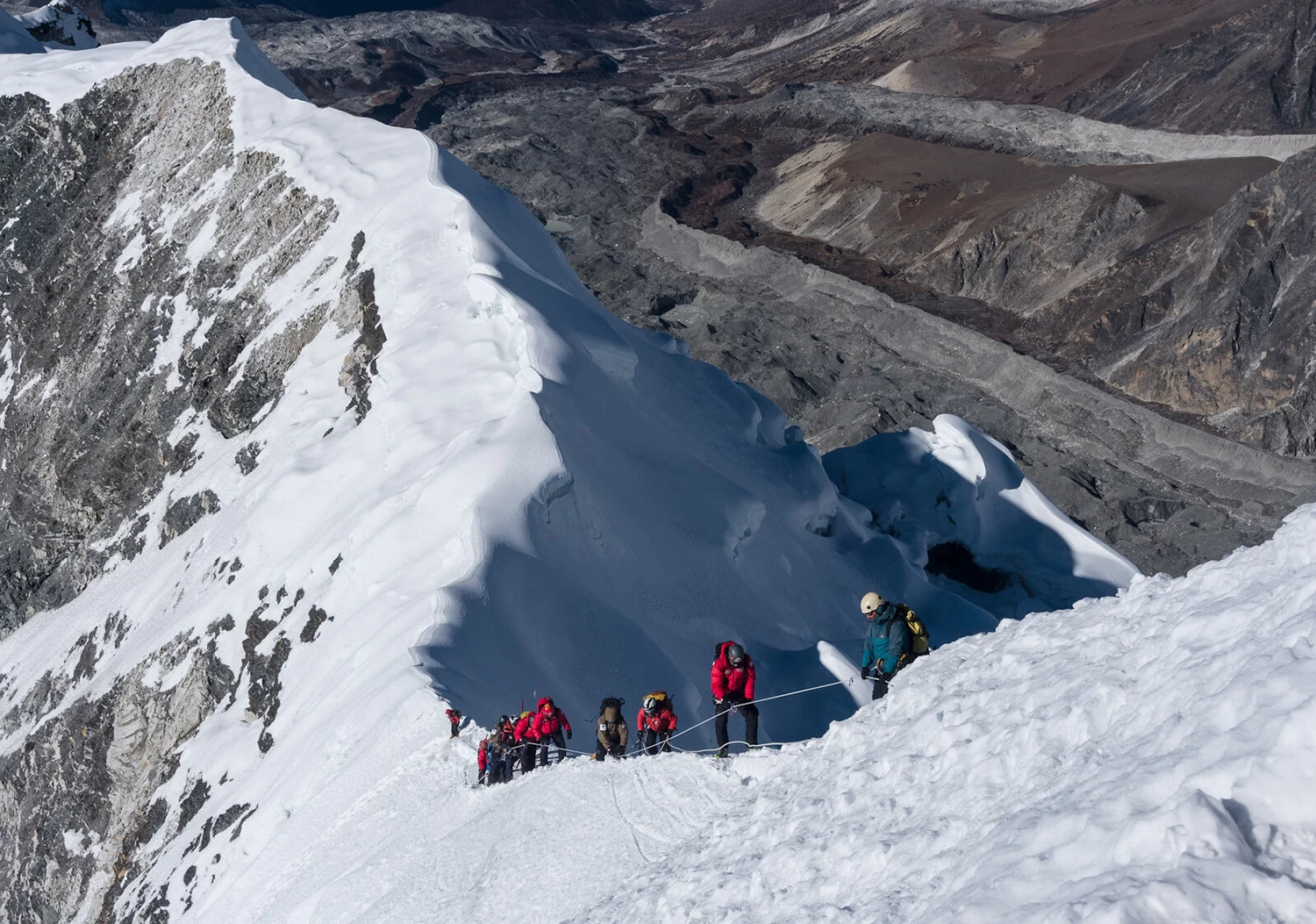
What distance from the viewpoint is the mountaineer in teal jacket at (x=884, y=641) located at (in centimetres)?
1262

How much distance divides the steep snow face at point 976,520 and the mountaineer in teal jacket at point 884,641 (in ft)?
59.7

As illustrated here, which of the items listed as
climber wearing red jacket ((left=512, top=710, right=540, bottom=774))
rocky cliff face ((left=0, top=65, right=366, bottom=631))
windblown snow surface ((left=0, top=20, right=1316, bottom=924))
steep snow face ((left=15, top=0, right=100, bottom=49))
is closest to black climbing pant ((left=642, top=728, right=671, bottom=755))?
windblown snow surface ((left=0, top=20, right=1316, bottom=924))

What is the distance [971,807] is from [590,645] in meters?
11.6

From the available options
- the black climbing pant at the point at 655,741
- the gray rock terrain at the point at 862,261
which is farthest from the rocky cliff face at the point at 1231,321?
the black climbing pant at the point at 655,741

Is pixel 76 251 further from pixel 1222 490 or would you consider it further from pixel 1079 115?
pixel 1079 115

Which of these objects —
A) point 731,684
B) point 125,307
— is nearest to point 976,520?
point 731,684

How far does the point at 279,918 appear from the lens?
14734mm

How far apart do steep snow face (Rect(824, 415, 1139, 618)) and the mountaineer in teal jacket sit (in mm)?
18186

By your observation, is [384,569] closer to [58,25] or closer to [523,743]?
[523,743]

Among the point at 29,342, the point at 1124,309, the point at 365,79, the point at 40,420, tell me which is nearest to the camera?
the point at 40,420

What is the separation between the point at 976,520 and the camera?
109 ft

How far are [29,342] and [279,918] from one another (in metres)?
29.1

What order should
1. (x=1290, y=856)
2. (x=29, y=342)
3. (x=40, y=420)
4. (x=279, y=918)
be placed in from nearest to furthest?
(x=1290, y=856) < (x=279, y=918) < (x=40, y=420) < (x=29, y=342)

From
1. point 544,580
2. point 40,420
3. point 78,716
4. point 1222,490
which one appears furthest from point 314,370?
point 1222,490
